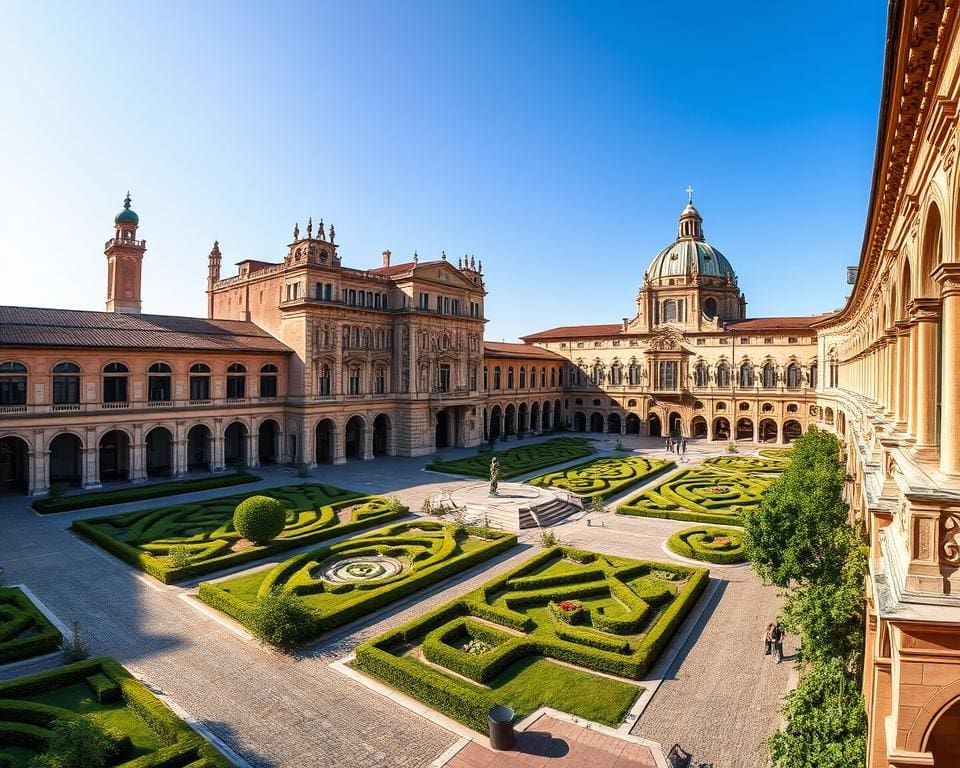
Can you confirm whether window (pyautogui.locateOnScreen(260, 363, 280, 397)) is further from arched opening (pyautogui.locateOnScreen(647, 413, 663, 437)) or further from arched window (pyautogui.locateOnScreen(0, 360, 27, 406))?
arched opening (pyautogui.locateOnScreen(647, 413, 663, 437))

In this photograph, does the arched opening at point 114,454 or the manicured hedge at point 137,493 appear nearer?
the manicured hedge at point 137,493

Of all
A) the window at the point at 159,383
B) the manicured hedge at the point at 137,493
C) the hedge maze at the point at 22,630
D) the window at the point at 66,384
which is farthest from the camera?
the window at the point at 159,383

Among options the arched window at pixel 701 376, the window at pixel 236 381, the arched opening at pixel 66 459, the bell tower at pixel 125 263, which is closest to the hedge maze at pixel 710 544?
the window at pixel 236 381

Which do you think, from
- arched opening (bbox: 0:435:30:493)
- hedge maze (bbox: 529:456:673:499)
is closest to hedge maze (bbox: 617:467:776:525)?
hedge maze (bbox: 529:456:673:499)

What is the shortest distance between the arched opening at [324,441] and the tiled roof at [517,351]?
887 inches

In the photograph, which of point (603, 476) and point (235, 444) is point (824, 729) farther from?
point (235, 444)

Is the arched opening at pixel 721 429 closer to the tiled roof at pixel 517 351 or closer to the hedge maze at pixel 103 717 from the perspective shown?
the tiled roof at pixel 517 351

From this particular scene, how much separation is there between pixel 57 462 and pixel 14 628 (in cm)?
2815

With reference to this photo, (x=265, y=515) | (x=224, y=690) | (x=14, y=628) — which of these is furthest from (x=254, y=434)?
(x=224, y=690)

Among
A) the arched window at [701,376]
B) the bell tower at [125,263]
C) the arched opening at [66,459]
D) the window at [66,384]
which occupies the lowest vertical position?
the arched opening at [66,459]

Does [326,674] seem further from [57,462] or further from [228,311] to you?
[228,311]

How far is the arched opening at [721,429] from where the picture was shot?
7350 cm

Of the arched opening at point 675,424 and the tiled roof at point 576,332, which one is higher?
→ the tiled roof at point 576,332

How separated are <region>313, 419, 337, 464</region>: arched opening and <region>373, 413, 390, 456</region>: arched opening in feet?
18.5
